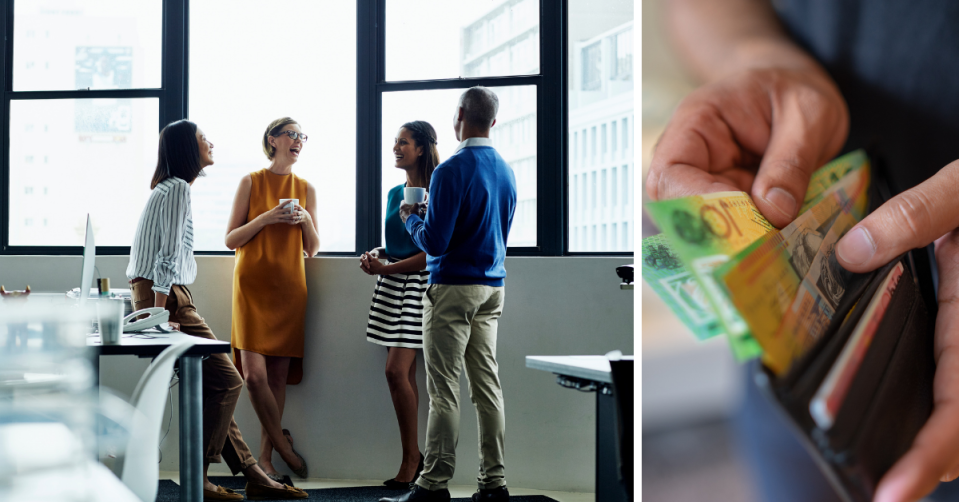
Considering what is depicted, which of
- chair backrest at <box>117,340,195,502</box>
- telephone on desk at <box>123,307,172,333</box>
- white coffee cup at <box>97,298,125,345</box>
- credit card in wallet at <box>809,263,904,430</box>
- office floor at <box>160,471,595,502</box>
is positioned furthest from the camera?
office floor at <box>160,471,595,502</box>

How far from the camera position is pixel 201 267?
3.49m

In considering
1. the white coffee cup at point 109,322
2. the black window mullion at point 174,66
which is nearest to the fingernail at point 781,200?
the white coffee cup at point 109,322

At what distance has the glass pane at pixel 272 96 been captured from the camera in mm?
3594

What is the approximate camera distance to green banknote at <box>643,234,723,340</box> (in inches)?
44.1

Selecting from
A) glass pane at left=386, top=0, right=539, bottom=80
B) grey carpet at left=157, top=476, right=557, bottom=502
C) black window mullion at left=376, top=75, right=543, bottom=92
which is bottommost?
grey carpet at left=157, top=476, right=557, bottom=502

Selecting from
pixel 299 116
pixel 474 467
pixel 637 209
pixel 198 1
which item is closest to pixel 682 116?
pixel 637 209

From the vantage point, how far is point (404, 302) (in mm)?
3158

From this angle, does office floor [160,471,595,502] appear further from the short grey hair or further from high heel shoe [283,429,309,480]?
the short grey hair

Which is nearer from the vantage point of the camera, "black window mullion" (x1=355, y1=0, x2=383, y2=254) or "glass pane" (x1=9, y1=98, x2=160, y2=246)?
"black window mullion" (x1=355, y1=0, x2=383, y2=254)

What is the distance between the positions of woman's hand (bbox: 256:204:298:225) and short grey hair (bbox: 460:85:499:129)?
1008 millimetres

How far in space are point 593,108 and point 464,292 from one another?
127 cm

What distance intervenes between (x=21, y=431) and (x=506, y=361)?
2.30 meters

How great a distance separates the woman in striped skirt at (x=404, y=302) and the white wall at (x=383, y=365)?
0.14 meters

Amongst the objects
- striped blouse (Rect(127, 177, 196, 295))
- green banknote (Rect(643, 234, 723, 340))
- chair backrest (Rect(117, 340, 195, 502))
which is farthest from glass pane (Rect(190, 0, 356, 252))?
green banknote (Rect(643, 234, 723, 340))
